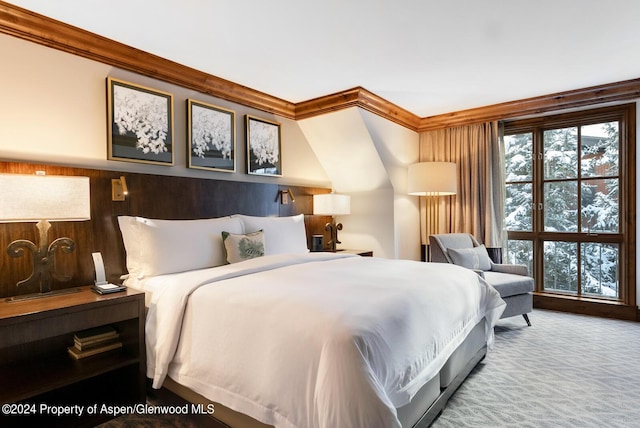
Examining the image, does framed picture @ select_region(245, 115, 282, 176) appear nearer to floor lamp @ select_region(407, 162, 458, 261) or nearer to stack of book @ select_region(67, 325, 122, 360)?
floor lamp @ select_region(407, 162, 458, 261)

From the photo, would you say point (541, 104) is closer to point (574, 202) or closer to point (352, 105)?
point (574, 202)

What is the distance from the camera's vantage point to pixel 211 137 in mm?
3393

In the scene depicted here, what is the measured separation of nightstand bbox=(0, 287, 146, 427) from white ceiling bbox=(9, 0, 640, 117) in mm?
1799

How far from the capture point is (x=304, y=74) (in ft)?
11.0

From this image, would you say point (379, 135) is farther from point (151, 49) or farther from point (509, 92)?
point (151, 49)

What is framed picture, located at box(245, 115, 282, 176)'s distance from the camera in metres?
3.77

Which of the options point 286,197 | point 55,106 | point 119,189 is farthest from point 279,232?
point 55,106

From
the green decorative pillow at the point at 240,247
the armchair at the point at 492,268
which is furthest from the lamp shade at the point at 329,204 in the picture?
the green decorative pillow at the point at 240,247

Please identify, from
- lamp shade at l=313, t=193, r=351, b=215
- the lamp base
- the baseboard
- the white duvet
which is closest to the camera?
the white duvet

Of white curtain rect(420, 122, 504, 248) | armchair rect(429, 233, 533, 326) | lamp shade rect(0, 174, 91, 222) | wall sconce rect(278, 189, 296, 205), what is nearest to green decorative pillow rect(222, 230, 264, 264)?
lamp shade rect(0, 174, 91, 222)

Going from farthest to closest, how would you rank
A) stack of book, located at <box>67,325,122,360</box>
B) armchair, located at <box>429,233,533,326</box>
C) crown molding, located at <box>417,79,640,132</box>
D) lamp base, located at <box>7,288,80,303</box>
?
crown molding, located at <box>417,79,640,132</box> → armchair, located at <box>429,233,533,326</box> → stack of book, located at <box>67,325,122,360</box> → lamp base, located at <box>7,288,80,303</box>

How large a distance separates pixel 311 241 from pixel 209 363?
2667 millimetres

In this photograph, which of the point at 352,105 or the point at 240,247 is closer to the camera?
the point at 240,247

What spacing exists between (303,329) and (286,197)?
274 centimetres
